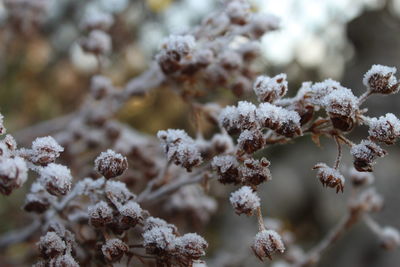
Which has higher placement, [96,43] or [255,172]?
[96,43]

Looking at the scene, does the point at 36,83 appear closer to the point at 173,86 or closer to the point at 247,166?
the point at 173,86

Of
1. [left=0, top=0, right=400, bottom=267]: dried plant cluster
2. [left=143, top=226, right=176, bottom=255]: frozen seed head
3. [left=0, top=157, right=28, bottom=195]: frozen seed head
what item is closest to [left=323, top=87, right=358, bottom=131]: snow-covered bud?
[left=0, top=0, right=400, bottom=267]: dried plant cluster

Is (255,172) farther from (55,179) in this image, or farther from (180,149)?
(55,179)

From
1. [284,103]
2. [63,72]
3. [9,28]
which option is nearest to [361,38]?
[63,72]

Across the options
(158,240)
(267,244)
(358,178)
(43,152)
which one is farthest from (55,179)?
(358,178)

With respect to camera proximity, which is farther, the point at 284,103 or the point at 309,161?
the point at 309,161

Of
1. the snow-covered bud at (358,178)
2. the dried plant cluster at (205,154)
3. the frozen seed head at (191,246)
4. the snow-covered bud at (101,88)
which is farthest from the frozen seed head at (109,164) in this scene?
the snow-covered bud at (358,178)
